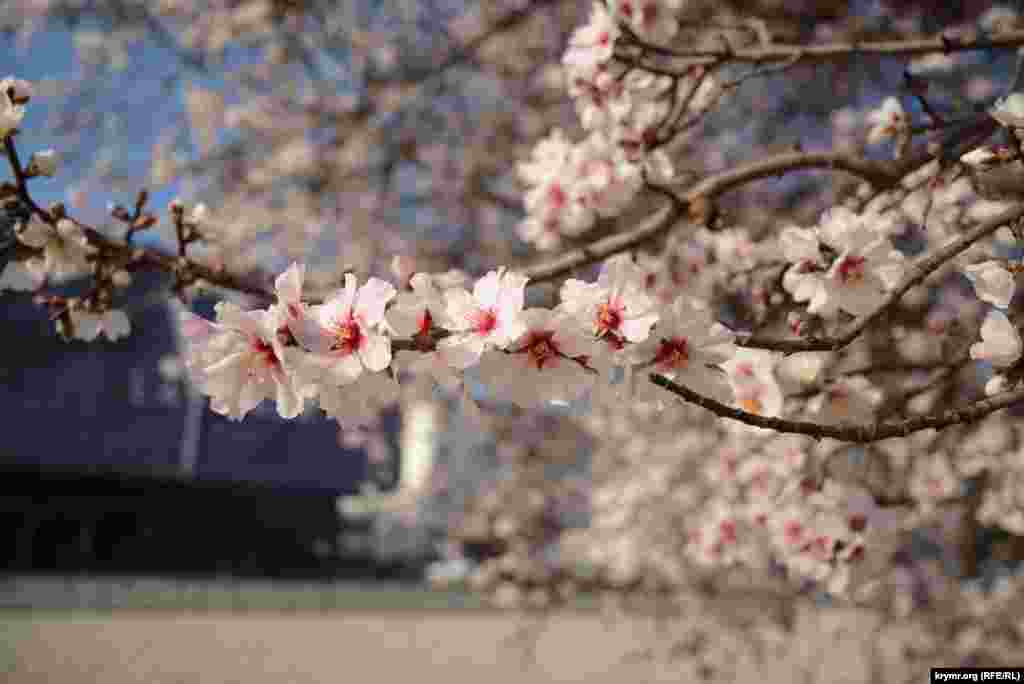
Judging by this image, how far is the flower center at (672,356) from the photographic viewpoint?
1.24m

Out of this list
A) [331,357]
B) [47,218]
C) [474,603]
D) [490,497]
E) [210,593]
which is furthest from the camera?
[474,603]

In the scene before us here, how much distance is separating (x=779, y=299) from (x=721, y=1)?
255cm

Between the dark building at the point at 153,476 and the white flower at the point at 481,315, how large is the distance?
55.6ft

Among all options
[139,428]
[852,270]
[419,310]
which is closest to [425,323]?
[419,310]

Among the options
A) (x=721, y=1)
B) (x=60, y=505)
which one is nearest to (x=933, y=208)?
(x=721, y=1)

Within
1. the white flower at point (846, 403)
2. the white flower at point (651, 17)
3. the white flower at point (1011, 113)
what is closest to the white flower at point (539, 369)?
the white flower at point (1011, 113)

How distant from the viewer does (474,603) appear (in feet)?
63.4

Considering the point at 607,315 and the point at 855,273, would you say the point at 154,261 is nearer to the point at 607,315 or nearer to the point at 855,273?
the point at 607,315

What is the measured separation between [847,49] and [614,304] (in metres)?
1.25

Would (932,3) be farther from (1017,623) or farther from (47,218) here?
(47,218)

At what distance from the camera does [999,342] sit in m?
1.27

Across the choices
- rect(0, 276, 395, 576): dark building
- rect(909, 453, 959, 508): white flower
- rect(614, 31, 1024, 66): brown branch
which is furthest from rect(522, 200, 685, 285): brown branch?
rect(0, 276, 395, 576): dark building

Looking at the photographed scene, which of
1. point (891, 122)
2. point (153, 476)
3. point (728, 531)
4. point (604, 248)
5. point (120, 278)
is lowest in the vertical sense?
point (728, 531)

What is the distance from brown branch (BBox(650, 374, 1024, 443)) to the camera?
3.72ft
